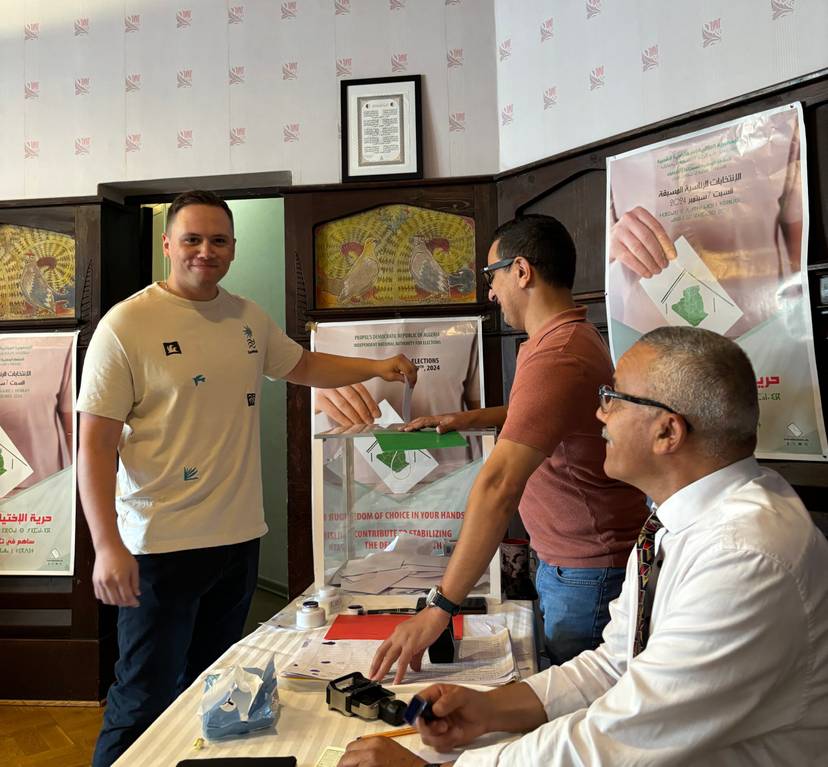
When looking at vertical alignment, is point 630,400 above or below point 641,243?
below

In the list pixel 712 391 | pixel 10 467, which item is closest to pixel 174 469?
pixel 712 391

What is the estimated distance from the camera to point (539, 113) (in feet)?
8.57

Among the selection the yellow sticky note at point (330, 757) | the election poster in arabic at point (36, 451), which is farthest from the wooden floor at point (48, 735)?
the yellow sticky note at point (330, 757)

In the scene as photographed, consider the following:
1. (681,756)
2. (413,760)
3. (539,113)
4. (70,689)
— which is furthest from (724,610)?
(70,689)

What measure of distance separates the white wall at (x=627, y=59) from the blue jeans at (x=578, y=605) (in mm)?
1450

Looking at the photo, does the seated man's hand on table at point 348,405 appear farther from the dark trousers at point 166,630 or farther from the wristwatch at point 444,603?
the wristwatch at point 444,603

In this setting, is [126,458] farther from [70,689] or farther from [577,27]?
[577,27]

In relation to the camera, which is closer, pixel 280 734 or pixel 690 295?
pixel 280 734

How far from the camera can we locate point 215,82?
3.04 metres

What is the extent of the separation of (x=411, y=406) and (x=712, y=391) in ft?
6.20

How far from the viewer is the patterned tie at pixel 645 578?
106cm

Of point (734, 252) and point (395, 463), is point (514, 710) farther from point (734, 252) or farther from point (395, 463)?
point (395, 463)

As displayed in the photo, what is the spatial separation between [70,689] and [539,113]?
9.74 feet

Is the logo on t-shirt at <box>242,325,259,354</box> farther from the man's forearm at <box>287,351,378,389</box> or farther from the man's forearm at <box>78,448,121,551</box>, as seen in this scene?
the man's forearm at <box>78,448,121,551</box>
